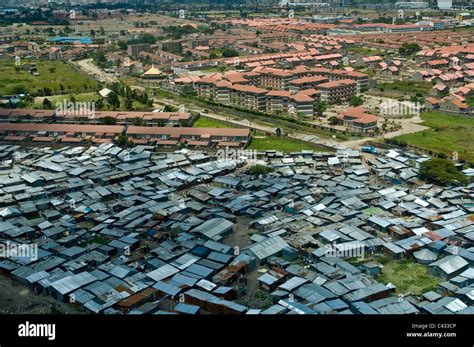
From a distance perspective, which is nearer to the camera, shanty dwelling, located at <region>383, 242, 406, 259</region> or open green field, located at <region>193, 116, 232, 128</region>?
shanty dwelling, located at <region>383, 242, 406, 259</region>

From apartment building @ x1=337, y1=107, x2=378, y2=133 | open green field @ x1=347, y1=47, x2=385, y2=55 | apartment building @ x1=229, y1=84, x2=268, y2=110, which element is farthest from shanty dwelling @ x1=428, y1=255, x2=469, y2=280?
open green field @ x1=347, y1=47, x2=385, y2=55

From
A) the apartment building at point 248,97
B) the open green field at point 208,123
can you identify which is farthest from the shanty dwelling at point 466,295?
the apartment building at point 248,97

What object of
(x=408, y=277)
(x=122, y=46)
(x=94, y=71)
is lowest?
(x=408, y=277)

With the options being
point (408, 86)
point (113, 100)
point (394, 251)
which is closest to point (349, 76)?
point (408, 86)

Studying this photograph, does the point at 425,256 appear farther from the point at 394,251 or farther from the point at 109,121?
the point at 109,121

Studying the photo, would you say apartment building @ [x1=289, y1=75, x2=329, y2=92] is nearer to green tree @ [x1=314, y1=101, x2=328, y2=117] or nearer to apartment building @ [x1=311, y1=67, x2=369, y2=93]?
apartment building @ [x1=311, y1=67, x2=369, y2=93]

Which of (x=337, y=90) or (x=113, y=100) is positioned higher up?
(x=337, y=90)
